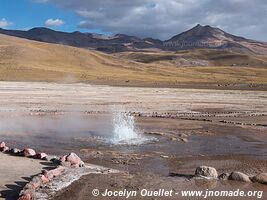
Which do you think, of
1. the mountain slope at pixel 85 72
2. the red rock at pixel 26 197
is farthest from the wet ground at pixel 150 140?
the mountain slope at pixel 85 72

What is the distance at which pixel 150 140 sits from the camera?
2200 cm

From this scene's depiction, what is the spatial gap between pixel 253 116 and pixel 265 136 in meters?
11.1

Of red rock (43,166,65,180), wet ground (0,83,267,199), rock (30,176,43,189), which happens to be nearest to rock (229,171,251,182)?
wet ground (0,83,267,199)

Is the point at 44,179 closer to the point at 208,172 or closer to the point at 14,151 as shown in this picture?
the point at 14,151

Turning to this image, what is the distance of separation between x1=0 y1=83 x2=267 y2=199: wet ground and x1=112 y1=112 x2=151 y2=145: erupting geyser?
0.36 meters

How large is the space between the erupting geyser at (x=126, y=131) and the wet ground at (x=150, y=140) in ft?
1.19

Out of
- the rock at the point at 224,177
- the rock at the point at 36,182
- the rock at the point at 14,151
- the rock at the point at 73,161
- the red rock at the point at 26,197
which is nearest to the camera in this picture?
the red rock at the point at 26,197

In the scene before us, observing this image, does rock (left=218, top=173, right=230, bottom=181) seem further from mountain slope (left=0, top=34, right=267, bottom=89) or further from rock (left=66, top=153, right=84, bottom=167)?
mountain slope (left=0, top=34, right=267, bottom=89)

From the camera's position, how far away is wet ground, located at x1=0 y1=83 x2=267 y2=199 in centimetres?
1384

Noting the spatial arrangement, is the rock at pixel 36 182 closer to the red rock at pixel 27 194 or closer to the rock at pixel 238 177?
the red rock at pixel 27 194

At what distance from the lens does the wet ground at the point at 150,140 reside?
45.4 ft

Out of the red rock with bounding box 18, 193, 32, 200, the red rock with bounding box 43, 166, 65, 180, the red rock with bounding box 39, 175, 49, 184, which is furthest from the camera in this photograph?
the red rock with bounding box 43, 166, 65, 180

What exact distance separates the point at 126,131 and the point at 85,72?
99276mm

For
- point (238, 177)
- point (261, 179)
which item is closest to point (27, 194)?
point (238, 177)
